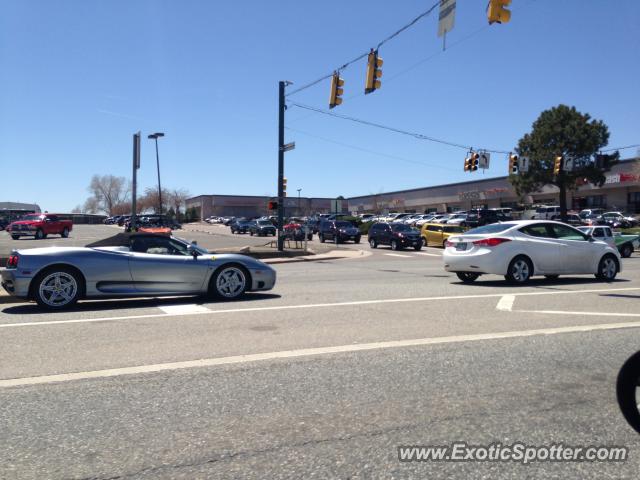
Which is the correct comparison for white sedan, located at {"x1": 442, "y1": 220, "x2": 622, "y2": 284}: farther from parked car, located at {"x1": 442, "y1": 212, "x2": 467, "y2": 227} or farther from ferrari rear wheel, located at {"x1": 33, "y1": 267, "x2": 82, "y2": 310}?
parked car, located at {"x1": 442, "y1": 212, "x2": 467, "y2": 227}

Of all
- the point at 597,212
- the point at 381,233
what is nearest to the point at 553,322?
the point at 381,233

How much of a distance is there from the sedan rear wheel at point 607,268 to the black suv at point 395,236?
19415 mm

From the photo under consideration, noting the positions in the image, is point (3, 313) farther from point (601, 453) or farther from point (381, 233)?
point (381, 233)

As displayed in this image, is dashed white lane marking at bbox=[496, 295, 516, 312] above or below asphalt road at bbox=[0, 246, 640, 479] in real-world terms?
above

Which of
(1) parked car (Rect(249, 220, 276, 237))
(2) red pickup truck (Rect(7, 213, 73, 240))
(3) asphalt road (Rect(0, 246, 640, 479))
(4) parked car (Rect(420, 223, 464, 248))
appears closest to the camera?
(3) asphalt road (Rect(0, 246, 640, 479))

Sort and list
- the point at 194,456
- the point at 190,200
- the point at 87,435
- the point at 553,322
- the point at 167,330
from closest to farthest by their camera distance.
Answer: the point at 194,456
the point at 87,435
the point at 167,330
the point at 553,322
the point at 190,200

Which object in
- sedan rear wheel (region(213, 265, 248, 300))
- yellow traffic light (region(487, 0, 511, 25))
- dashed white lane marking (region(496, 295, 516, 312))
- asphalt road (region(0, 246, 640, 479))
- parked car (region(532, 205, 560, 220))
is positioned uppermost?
yellow traffic light (region(487, 0, 511, 25))

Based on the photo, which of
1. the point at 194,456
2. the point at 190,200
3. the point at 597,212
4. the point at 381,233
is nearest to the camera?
the point at 194,456

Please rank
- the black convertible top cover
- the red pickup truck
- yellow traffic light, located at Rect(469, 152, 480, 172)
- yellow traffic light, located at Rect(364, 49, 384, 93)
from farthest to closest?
the red pickup truck < yellow traffic light, located at Rect(469, 152, 480, 172) < yellow traffic light, located at Rect(364, 49, 384, 93) < the black convertible top cover

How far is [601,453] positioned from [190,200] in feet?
470

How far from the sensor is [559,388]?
4.91 metres

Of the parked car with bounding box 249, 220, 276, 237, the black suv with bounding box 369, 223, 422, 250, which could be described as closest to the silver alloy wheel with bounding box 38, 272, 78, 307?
the black suv with bounding box 369, 223, 422, 250

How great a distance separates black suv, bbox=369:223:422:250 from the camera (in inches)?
1307

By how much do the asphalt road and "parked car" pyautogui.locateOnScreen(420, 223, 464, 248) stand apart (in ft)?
87.7
